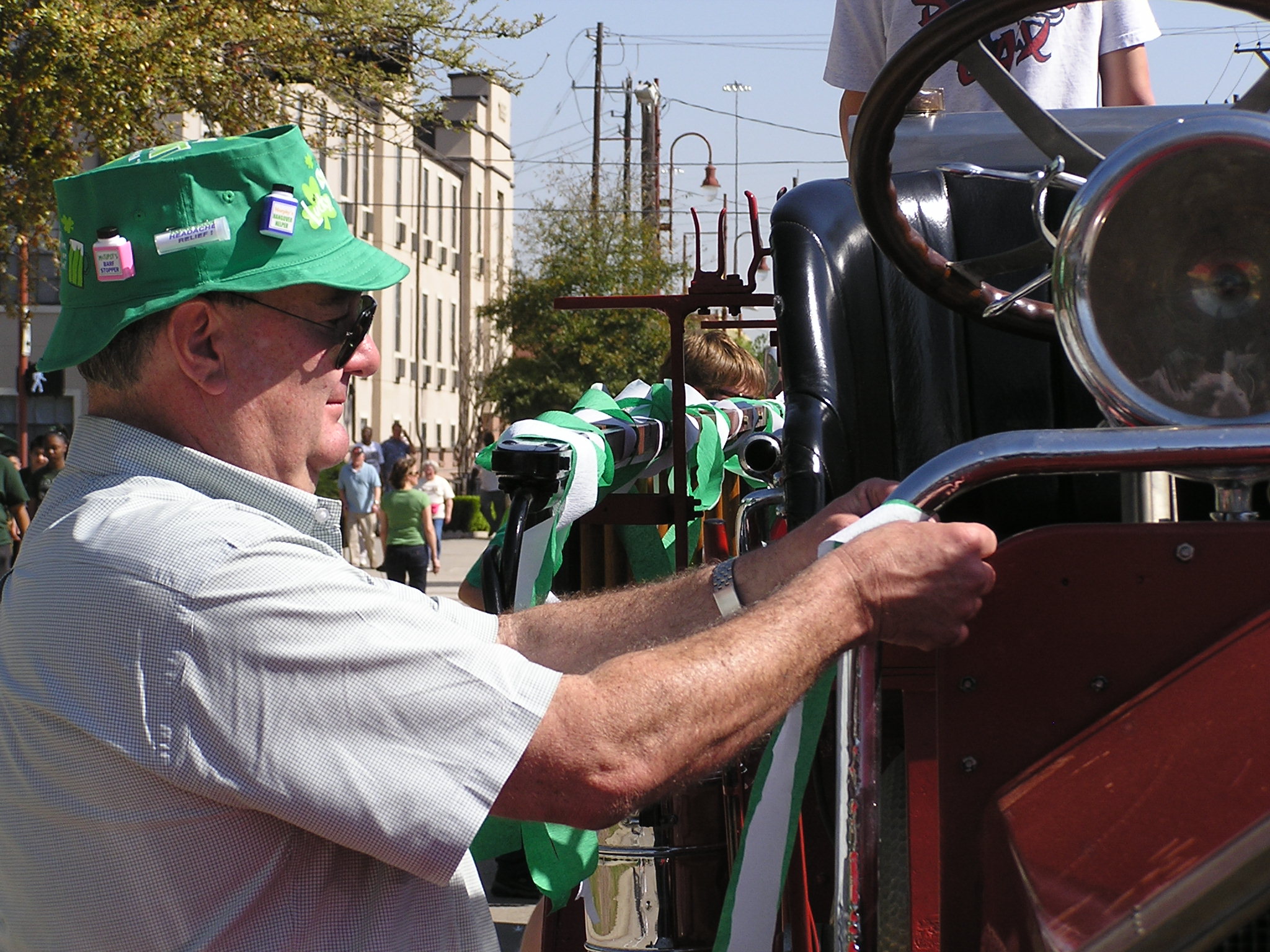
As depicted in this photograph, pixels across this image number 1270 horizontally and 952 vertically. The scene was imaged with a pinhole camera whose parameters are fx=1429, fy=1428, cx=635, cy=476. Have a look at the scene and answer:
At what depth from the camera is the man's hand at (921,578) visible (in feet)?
4.56

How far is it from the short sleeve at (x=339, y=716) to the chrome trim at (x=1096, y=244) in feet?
2.25

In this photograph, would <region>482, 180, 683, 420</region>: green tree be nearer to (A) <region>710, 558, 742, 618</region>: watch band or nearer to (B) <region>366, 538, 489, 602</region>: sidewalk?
(B) <region>366, 538, 489, 602</region>: sidewalk

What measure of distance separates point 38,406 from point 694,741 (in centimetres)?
2570

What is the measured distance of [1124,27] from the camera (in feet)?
9.48

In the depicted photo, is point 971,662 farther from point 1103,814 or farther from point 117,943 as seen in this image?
point 117,943

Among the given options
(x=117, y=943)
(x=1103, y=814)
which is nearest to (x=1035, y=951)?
(x=1103, y=814)

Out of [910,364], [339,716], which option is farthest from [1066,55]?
[339,716]

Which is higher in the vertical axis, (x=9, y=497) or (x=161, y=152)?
(x=161, y=152)

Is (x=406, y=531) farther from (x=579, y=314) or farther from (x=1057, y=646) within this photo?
(x=579, y=314)

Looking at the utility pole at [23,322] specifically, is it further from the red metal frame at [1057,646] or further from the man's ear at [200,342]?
the red metal frame at [1057,646]

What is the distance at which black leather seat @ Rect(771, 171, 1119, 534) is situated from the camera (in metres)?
2.22

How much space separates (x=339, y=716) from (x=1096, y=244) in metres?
0.92

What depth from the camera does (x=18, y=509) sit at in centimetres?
1012

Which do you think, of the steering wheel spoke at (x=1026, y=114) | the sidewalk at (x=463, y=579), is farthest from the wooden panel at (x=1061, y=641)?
the sidewalk at (x=463, y=579)
